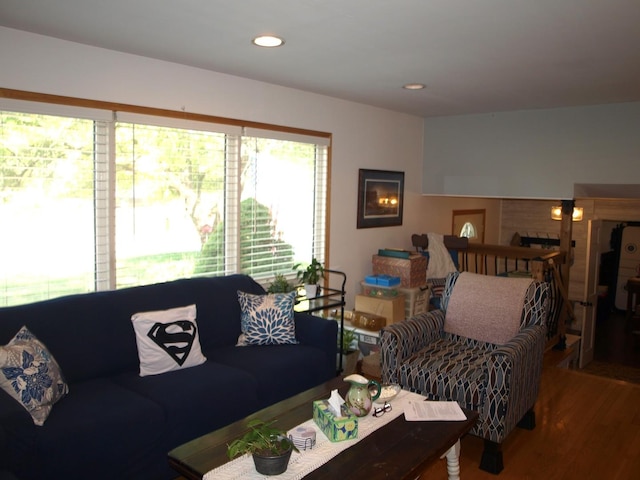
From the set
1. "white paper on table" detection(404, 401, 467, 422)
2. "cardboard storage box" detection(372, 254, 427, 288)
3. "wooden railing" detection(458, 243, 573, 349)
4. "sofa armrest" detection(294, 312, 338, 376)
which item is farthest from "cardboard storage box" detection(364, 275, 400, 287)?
"white paper on table" detection(404, 401, 467, 422)

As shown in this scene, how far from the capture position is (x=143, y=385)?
2.82m

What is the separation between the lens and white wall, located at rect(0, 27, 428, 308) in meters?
3.01

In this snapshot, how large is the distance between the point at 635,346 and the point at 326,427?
7.51 m

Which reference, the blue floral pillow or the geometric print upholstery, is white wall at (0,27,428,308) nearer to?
the blue floral pillow

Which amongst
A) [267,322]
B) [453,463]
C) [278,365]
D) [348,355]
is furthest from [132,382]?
[348,355]

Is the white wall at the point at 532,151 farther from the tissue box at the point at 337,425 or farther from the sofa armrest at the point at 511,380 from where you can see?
the tissue box at the point at 337,425

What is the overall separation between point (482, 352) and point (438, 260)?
2.36m

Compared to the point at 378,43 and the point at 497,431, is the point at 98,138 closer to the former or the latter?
the point at 378,43

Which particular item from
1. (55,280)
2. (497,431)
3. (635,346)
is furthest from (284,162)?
(635,346)

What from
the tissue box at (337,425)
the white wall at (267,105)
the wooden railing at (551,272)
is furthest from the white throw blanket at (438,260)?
the tissue box at (337,425)

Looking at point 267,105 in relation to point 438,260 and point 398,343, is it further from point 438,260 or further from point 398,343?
point 438,260

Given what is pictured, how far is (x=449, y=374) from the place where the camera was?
309cm

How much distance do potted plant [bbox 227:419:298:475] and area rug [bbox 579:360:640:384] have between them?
6.01m

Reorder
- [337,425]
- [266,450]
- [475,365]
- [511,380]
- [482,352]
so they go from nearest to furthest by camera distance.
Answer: [266,450], [337,425], [511,380], [475,365], [482,352]
